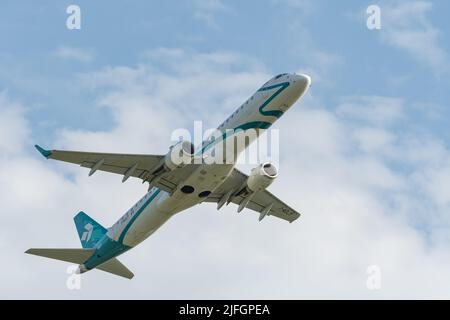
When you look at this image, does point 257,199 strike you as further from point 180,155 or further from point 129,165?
point 180,155

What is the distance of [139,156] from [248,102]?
876 centimetres

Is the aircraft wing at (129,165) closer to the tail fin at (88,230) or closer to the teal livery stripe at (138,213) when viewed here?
the teal livery stripe at (138,213)

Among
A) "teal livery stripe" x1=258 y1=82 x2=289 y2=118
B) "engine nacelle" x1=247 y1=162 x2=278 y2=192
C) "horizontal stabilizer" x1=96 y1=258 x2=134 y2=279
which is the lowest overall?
"horizontal stabilizer" x1=96 y1=258 x2=134 y2=279

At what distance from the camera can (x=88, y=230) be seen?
252ft

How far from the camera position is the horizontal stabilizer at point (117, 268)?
72.9 meters

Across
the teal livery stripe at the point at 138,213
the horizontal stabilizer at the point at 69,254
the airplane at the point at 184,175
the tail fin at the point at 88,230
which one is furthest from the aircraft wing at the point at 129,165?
the tail fin at the point at 88,230

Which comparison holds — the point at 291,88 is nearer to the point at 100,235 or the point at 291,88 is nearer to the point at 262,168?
the point at 262,168

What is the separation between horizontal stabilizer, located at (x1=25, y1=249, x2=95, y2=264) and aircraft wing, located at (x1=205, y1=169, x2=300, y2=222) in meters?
11.3

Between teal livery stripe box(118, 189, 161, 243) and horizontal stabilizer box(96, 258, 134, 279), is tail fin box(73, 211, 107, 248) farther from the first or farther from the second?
teal livery stripe box(118, 189, 161, 243)

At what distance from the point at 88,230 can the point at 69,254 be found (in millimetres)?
6509

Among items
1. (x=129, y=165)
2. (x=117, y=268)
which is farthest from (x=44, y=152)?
(x=117, y=268)

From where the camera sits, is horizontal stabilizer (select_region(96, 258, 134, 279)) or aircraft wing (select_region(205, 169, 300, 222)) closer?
aircraft wing (select_region(205, 169, 300, 222))

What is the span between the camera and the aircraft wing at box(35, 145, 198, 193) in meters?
59.2

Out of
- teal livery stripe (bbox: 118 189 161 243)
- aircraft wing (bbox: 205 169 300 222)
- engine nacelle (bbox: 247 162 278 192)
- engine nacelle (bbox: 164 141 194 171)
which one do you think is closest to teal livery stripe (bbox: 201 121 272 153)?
engine nacelle (bbox: 164 141 194 171)
